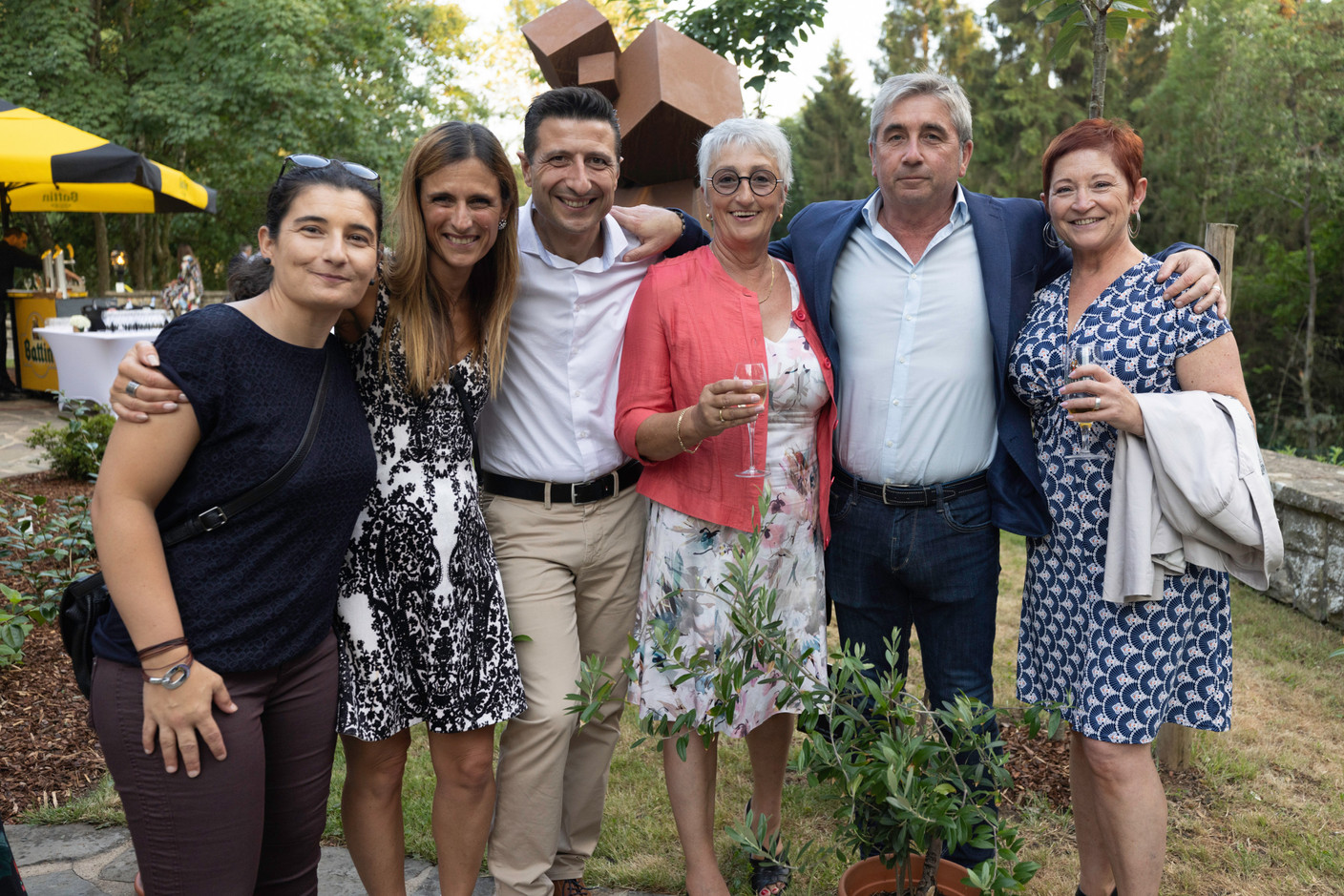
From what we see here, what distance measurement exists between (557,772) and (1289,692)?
3721mm

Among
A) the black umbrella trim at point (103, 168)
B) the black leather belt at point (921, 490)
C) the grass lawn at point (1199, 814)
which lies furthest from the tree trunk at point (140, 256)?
the black leather belt at point (921, 490)

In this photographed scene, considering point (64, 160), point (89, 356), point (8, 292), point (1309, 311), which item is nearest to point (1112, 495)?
point (64, 160)

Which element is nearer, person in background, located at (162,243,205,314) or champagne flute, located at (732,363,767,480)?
champagne flute, located at (732,363,767,480)

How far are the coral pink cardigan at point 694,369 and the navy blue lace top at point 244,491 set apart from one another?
85cm

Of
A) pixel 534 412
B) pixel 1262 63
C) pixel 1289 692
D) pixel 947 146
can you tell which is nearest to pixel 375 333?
pixel 534 412

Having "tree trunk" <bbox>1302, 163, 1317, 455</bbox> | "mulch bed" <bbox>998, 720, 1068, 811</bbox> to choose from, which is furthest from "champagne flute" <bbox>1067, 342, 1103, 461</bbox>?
"tree trunk" <bbox>1302, 163, 1317, 455</bbox>

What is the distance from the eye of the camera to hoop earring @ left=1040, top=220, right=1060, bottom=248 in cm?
272

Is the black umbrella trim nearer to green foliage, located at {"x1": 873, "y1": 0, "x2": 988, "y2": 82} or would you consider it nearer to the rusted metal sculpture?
the rusted metal sculpture

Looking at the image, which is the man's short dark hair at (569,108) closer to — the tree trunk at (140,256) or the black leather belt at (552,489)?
the black leather belt at (552,489)

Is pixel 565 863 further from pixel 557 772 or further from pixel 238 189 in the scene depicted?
pixel 238 189

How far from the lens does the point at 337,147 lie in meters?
18.7

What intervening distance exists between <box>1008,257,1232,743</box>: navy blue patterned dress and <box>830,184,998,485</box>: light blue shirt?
167 millimetres

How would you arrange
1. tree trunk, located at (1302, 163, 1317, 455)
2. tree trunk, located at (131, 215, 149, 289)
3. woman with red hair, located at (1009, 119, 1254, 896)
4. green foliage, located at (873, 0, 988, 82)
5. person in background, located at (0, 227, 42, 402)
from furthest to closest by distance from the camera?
green foliage, located at (873, 0, 988, 82)
tree trunk, located at (131, 215, 149, 289)
tree trunk, located at (1302, 163, 1317, 455)
person in background, located at (0, 227, 42, 402)
woman with red hair, located at (1009, 119, 1254, 896)

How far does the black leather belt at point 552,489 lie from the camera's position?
2602mm
